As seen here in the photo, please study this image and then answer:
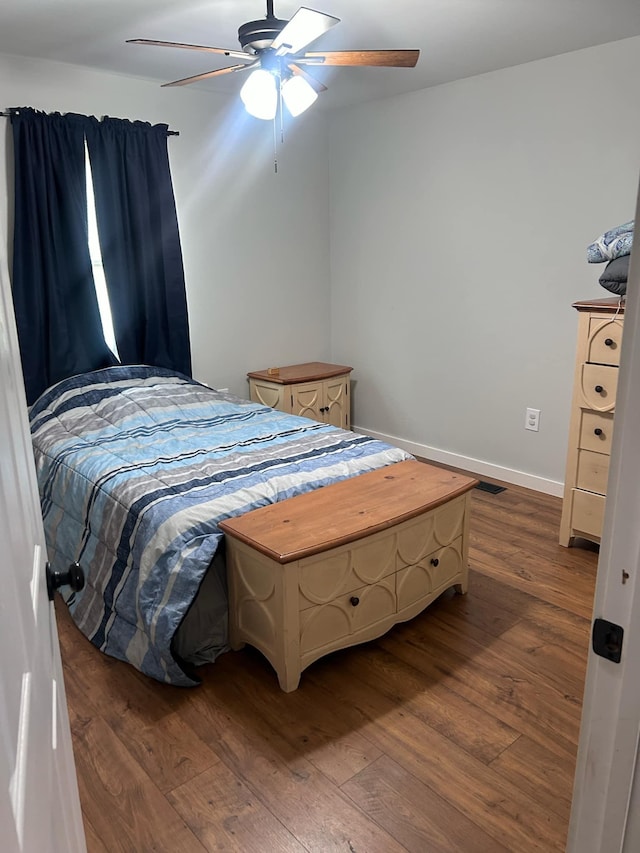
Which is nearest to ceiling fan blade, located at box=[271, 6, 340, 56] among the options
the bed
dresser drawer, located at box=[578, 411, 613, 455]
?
the bed

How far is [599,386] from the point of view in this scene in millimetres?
2754

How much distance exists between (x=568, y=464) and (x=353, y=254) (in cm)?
230

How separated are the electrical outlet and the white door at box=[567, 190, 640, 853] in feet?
9.69

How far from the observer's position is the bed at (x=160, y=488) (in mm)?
2111

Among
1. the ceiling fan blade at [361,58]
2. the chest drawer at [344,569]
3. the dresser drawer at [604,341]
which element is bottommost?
the chest drawer at [344,569]

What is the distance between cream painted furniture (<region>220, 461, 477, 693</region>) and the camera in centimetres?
201

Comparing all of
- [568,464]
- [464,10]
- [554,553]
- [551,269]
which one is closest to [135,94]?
[464,10]

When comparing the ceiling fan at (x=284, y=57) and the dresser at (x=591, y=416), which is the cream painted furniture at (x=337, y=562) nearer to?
the dresser at (x=591, y=416)

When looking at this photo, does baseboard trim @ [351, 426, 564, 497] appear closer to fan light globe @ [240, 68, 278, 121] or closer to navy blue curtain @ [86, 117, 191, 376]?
navy blue curtain @ [86, 117, 191, 376]

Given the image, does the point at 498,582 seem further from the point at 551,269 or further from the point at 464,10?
the point at 464,10

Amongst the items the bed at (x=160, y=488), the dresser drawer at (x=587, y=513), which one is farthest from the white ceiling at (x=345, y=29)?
the dresser drawer at (x=587, y=513)

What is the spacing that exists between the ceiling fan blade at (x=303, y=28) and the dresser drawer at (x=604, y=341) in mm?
1611

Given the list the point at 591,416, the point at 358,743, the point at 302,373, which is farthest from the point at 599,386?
the point at 302,373

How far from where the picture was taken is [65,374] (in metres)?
3.47
